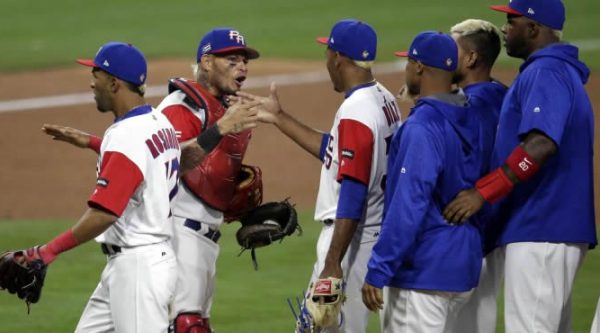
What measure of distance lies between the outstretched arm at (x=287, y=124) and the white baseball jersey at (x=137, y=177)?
76 cm

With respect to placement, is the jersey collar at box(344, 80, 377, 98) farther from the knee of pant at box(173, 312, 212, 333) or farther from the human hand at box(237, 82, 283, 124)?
the knee of pant at box(173, 312, 212, 333)

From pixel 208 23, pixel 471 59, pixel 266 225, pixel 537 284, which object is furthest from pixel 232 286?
pixel 208 23

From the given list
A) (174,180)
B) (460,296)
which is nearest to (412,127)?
(460,296)

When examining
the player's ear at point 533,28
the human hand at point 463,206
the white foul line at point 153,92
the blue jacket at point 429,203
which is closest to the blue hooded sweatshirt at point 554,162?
the player's ear at point 533,28

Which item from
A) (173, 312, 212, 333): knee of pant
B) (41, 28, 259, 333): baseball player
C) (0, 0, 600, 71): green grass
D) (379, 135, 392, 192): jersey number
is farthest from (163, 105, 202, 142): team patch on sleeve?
(0, 0, 600, 71): green grass

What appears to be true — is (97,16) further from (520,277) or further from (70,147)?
(520,277)

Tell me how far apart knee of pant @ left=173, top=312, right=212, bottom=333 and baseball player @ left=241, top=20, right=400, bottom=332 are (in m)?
0.71

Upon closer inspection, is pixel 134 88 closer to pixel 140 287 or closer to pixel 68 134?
pixel 68 134

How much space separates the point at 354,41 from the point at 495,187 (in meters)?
1.22

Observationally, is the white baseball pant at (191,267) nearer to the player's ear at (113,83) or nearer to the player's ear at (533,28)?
the player's ear at (113,83)

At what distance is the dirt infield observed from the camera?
1295 cm

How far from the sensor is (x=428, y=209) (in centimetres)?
598

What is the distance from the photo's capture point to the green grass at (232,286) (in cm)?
890

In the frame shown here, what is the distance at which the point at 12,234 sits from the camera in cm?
1133
